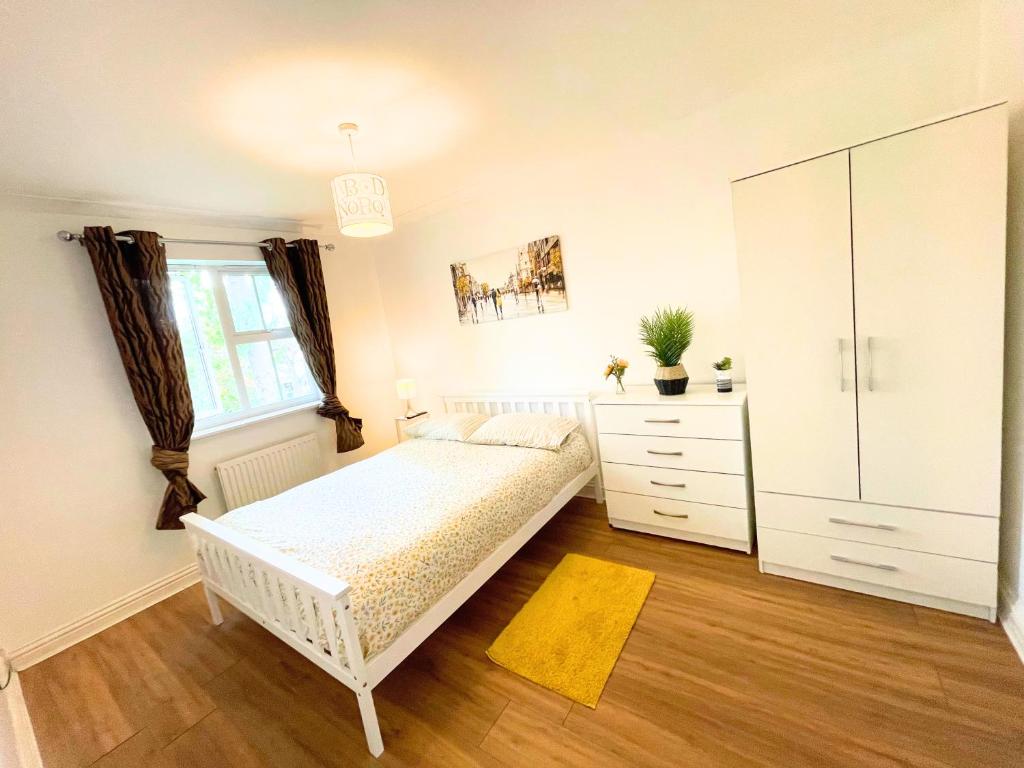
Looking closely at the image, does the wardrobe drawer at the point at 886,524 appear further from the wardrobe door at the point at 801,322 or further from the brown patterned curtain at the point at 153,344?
the brown patterned curtain at the point at 153,344

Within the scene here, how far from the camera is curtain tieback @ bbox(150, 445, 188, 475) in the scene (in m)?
2.45

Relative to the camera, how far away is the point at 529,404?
10.1 feet

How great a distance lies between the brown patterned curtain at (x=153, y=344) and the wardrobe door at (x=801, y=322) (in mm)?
3143

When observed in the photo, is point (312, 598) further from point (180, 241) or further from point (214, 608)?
point (180, 241)

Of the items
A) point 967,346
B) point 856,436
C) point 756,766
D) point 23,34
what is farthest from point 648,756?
point 23,34

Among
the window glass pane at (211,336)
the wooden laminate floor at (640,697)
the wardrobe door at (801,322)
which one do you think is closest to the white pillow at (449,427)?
the wooden laminate floor at (640,697)

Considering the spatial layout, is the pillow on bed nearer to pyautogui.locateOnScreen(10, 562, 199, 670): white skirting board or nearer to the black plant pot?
the black plant pot

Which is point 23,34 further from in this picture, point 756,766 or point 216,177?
point 756,766

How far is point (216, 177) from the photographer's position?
225 cm

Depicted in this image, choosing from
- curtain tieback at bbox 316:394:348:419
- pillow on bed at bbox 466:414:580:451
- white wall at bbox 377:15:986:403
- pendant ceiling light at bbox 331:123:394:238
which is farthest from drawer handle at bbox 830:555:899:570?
curtain tieback at bbox 316:394:348:419

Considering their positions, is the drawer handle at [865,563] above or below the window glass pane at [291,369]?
below

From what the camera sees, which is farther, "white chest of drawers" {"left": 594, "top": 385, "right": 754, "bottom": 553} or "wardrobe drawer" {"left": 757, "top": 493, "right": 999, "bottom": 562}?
Result: "white chest of drawers" {"left": 594, "top": 385, "right": 754, "bottom": 553}

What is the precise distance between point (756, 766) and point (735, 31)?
251 centimetres

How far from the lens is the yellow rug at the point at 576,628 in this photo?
5.17ft
